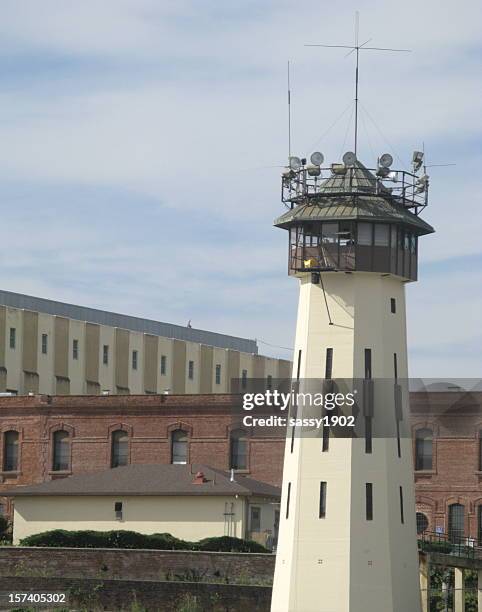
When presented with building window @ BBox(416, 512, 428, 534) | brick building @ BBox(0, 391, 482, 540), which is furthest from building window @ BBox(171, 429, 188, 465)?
building window @ BBox(416, 512, 428, 534)

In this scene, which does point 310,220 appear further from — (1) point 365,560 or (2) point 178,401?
(2) point 178,401

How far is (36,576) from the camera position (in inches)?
2537

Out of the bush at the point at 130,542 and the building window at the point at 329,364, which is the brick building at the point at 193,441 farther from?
the building window at the point at 329,364

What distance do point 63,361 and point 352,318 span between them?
2052 inches

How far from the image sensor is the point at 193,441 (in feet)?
276

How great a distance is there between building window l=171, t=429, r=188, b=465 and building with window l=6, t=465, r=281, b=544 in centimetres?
663

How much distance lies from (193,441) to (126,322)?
35.8 m

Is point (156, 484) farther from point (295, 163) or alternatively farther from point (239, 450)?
point (295, 163)

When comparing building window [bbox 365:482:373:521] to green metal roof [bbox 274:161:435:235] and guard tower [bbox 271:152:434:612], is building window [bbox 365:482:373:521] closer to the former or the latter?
guard tower [bbox 271:152:434:612]

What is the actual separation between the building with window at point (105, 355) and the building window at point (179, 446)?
18276 millimetres

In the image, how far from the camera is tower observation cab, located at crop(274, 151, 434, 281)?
182 ft

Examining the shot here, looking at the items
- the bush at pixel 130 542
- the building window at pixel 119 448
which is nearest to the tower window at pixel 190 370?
the building window at pixel 119 448

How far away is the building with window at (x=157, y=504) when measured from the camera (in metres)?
72.5

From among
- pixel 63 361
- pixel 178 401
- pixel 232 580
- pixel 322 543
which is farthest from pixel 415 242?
pixel 63 361
